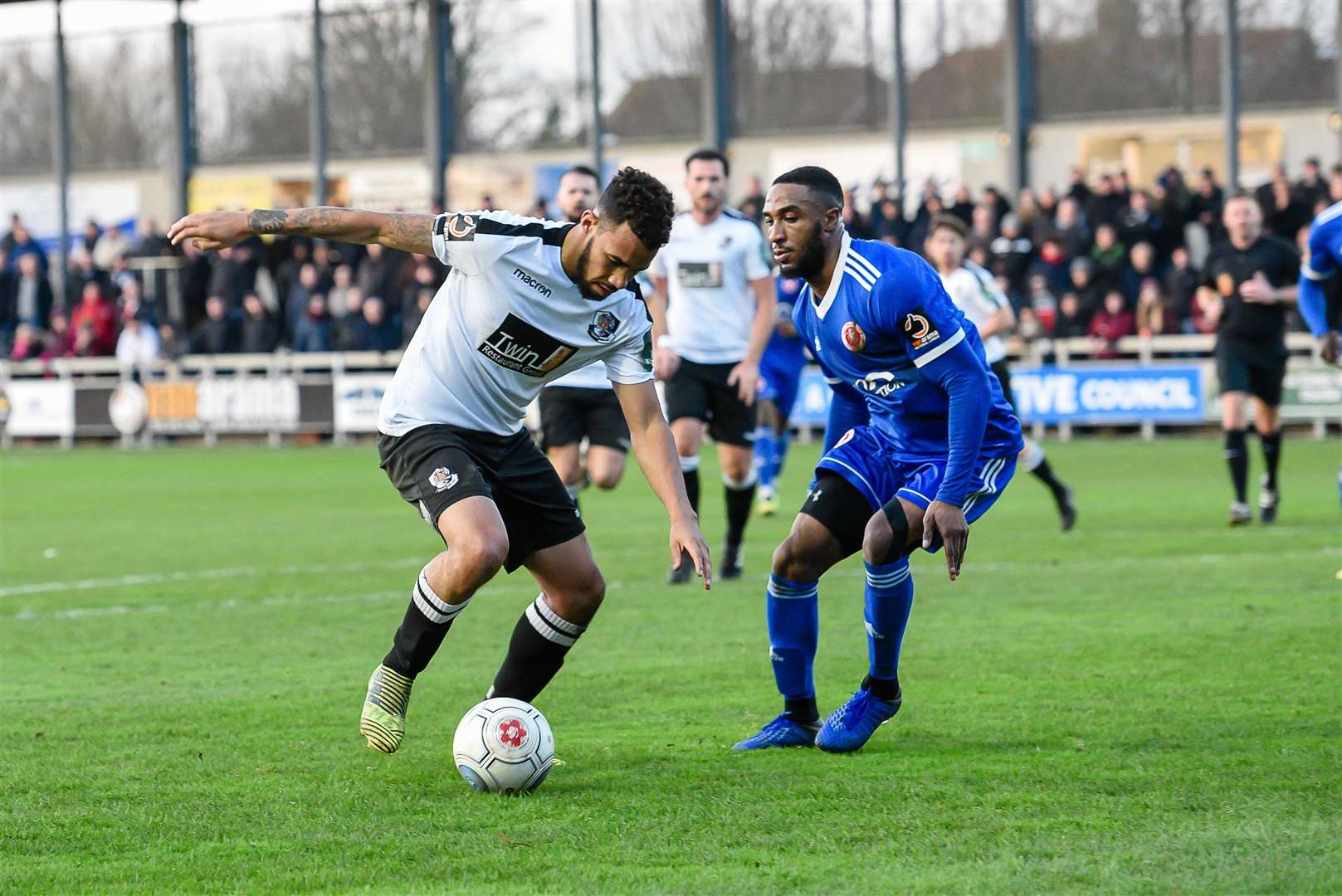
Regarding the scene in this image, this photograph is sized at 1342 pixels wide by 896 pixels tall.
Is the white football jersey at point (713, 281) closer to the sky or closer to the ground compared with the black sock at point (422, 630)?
closer to the sky

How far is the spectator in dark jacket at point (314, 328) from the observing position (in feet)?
84.6

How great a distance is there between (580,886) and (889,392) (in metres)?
2.38

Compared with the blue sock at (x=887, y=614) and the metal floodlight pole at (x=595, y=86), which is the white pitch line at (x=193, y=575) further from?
the metal floodlight pole at (x=595, y=86)

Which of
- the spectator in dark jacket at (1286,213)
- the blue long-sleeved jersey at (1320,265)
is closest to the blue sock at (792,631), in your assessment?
the blue long-sleeved jersey at (1320,265)

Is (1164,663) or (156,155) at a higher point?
(156,155)

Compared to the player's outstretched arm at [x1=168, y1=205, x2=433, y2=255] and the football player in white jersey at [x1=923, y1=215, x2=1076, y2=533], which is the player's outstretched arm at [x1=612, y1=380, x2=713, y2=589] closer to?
the player's outstretched arm at [x1=168, y1=205, x2=433, y2=255]

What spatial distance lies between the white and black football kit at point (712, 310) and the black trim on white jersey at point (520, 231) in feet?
16.6

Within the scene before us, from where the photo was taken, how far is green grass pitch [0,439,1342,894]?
452cm

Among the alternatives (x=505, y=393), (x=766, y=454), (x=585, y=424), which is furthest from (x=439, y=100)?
(x=505, y=393)

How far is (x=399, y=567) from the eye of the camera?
11.5 m

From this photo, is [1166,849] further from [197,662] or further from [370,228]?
[197,662]

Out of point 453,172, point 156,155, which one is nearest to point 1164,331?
point 453,172

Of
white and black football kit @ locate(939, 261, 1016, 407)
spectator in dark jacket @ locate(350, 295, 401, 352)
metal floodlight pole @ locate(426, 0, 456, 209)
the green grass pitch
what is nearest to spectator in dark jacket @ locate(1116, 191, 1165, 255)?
the green grass pitch

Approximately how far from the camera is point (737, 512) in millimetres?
10672
